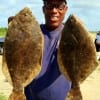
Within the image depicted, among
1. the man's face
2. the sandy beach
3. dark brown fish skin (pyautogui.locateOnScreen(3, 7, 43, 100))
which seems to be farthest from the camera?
the sandy beach

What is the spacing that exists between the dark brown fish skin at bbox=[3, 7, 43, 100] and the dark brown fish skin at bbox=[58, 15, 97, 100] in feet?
0.90

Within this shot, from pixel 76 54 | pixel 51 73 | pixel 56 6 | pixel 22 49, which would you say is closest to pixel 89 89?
pixel 51 73

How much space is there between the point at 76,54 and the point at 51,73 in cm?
62

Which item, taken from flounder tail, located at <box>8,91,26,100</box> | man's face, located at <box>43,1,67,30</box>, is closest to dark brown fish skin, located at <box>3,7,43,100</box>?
flounder tail, located at <box>8,91,26,100</box>

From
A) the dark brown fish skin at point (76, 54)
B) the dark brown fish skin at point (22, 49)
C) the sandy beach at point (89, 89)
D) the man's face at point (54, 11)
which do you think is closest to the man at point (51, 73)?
the man's face at point (54, 11)

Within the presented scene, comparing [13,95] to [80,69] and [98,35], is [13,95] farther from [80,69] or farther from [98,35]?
[98,35]

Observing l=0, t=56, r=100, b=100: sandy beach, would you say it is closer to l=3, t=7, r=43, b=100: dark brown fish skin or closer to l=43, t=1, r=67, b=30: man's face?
l=43, t=1, r=67, b=30: man's face

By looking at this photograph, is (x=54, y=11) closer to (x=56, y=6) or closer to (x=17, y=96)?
(x=56, y=6)

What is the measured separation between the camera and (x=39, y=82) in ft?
15.5

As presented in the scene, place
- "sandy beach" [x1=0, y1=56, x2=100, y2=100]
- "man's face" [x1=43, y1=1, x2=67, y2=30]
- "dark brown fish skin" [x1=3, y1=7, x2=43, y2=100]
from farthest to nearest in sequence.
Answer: "sandy beach" [x1=0, y1=56, x2=100, y2=100] → "man's face" [x1=43, y1=1, x2=67, y2=30] → "dark brown fish skin" [x1=3, y1=7, x2=43, y2=100]

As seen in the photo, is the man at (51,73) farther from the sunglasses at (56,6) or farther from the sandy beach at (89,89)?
the sandy beach at (89,89)

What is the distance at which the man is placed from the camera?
4.66 m

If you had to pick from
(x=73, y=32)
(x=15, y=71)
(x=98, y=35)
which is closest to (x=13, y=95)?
(x=15, y=71)

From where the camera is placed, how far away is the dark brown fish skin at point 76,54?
163 inches
